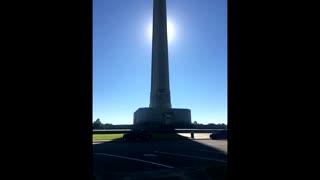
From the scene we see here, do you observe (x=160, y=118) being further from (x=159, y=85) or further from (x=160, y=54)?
(x=160, y=54)

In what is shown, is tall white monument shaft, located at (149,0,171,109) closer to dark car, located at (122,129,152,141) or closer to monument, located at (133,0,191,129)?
monument, located at (133,0,191,129)

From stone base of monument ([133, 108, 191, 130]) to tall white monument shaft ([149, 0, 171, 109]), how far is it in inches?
107

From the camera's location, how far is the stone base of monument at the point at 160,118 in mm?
53906

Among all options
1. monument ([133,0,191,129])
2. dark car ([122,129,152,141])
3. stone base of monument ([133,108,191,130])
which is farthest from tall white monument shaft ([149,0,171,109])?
dark car ([122,129,152,141])

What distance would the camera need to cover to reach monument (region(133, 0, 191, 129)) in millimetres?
50750

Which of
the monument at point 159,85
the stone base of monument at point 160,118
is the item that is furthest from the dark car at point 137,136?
the stone base of monument at point 160,118

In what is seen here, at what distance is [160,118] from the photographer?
54.3 metres

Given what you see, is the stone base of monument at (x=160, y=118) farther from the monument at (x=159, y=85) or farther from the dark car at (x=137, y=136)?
the dark car at (x=137, y=136)

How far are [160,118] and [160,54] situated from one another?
13252mm

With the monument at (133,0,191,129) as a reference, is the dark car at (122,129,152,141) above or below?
below

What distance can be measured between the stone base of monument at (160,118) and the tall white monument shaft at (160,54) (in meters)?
2.72
